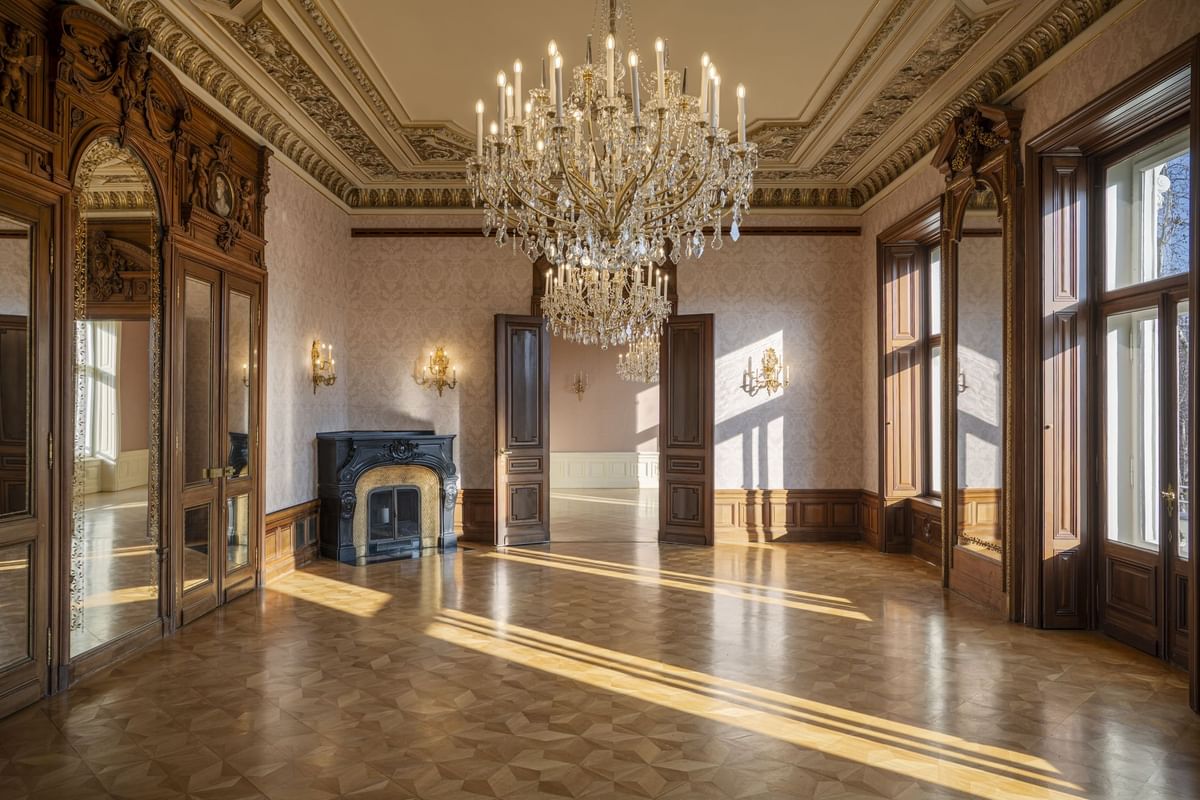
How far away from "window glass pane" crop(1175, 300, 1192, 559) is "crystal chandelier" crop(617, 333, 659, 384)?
8.73 meters

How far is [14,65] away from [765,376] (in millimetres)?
7017

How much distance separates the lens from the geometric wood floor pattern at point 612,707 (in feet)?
9.94

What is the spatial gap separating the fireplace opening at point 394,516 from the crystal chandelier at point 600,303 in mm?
2362

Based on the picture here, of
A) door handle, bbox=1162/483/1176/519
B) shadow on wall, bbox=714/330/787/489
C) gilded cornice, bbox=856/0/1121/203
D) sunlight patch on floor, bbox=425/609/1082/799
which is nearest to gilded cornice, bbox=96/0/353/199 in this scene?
sunlight patch on floor, bbox=425/609/1082/799

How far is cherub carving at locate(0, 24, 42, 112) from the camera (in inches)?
143

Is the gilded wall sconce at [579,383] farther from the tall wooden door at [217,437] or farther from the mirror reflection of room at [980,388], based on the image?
the mirror reflection of room at [980,388]

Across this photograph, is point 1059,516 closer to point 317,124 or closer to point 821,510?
point 821,510

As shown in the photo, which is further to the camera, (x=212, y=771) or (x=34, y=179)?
(x=34, y=179)

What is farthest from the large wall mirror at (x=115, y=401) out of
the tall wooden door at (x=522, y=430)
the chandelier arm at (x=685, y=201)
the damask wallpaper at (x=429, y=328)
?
the tall wooden door at (x=522, y=430)

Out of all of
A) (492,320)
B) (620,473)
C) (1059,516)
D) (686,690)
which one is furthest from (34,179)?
(620,473)

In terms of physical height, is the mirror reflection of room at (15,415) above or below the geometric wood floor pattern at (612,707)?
above

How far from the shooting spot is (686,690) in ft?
13.1

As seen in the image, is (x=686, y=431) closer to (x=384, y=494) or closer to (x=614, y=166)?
(x=384, y=494)

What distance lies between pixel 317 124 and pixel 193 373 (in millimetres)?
2680
